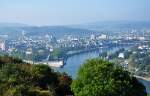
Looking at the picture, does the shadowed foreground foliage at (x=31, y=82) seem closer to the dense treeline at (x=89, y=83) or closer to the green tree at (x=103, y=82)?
the dense treeline at (x=89, y=83)

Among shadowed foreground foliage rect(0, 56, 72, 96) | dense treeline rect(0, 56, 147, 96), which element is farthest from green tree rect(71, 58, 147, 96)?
shadowed foreground foliage rect(0, 56, 72, 96)

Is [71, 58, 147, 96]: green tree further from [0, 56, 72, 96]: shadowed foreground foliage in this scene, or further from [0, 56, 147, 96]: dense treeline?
[0, 56, 72, 96]: shadowed foreground foliage

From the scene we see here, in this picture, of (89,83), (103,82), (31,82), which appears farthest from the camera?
(31,82)

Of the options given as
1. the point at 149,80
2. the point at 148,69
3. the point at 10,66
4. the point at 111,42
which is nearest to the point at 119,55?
the point at 148,69

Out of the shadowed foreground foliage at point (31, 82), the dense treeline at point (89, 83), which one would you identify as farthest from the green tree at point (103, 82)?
the shadowed foreground foliage at point (31, 82)

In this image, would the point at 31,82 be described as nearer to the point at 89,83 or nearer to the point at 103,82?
the point at 89,83

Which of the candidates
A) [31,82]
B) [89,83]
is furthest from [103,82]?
[31,82]

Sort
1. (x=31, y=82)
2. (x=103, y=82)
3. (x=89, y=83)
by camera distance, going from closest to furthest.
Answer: (x=103, y=82) < (x=89, y=83) < (x=31, y=82)
